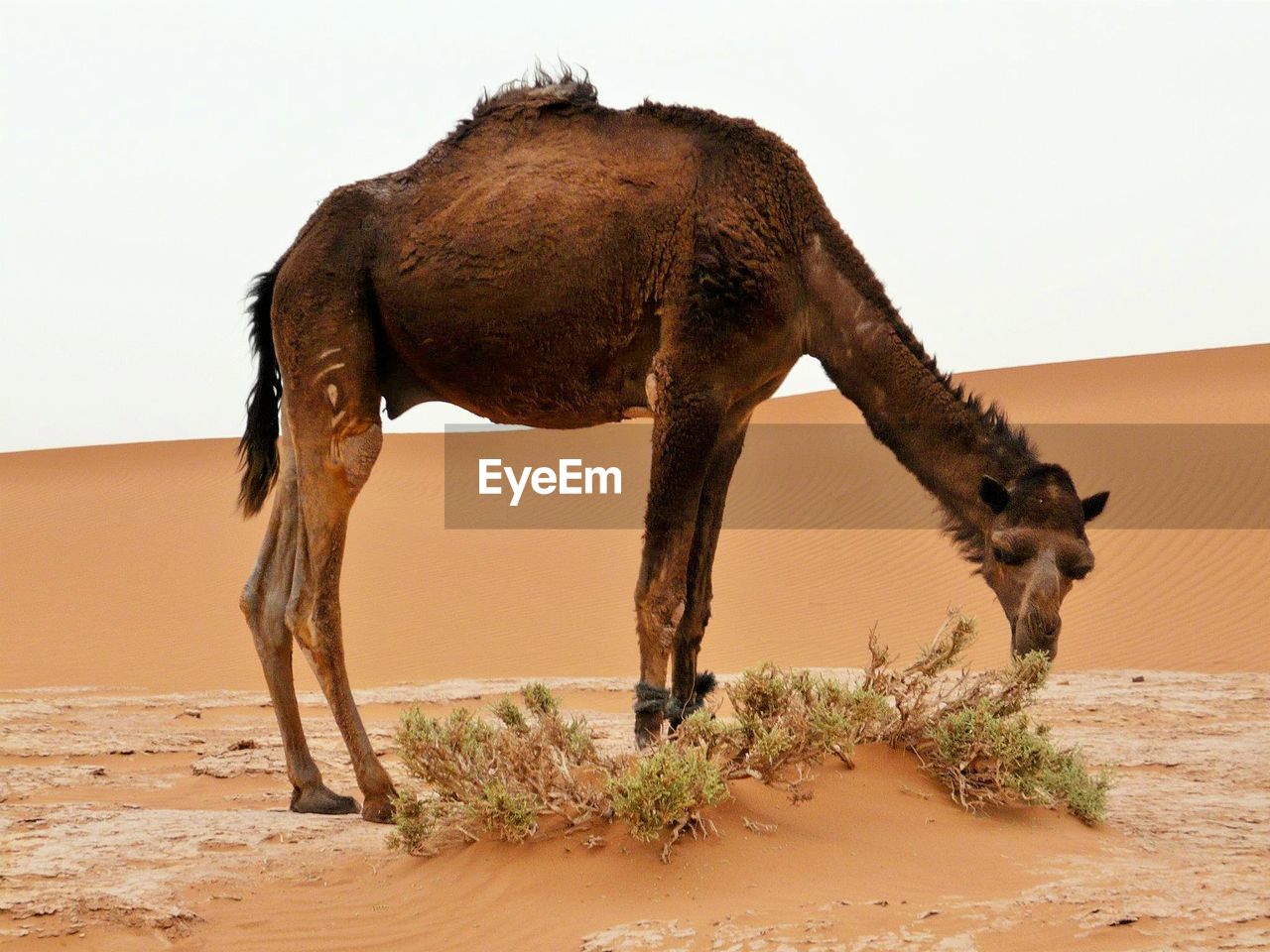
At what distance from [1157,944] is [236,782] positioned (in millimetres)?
5743

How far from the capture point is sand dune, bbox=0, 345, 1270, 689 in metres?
18.8

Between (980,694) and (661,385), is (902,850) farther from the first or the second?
(661,385)

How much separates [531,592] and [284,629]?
60.9ft

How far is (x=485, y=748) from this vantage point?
538cm

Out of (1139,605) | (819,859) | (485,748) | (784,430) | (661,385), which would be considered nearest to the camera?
(819,859)

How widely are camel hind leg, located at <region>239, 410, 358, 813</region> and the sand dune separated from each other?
398 inches

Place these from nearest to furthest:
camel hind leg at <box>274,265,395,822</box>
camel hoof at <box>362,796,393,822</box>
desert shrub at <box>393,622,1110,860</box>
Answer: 1. desert shrub at <box>393,622,1110,860</box>
2. camel hoof at <box>362,796,393,822</box>
3. camel hind leg at <box>274,265,395,822</box>

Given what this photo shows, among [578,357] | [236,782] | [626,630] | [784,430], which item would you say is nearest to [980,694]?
[578,357]

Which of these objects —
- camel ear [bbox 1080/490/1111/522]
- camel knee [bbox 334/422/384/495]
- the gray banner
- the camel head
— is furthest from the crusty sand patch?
the gray banner

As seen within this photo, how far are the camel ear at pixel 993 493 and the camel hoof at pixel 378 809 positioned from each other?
10.7 ft

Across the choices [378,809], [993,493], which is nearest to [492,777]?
[378,809]

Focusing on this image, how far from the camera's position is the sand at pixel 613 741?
447cm

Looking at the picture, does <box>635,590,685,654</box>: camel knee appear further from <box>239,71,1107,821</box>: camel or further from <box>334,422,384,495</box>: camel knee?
<box>334,422,384,495</box>: camel knee

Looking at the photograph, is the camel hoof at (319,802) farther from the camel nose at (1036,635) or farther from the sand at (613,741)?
the camel nose at (1036,635)
